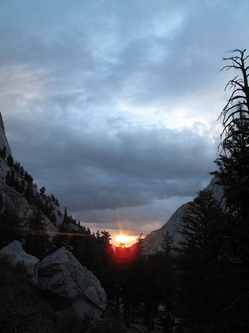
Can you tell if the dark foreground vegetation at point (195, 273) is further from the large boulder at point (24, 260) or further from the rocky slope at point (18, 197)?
the rocky slope at point (18, 197)

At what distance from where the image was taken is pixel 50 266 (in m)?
21.6

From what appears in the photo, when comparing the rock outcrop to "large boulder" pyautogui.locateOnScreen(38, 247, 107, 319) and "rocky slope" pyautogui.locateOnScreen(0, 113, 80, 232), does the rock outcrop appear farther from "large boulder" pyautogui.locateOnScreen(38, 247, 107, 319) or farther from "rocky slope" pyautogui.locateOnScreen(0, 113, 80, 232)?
"rocky slope" pyautogui.locateOnScreen(0, 113, 80, 232)

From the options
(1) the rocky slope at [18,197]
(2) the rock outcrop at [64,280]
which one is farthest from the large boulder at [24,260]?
(1) the rocky slope at [18,197]

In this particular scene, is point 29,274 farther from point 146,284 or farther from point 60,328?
point 146,284

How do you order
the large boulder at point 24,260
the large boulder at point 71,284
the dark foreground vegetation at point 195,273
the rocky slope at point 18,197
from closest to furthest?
the dark foreground vegetation at point 195,273
the large boulder at point 24,260
the large boulder at point 71,284
the rocky slope at point 18,197

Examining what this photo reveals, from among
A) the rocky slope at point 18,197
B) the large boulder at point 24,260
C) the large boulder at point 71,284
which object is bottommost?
the large boulder at point 71,284

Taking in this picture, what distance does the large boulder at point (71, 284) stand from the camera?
66.6 ft

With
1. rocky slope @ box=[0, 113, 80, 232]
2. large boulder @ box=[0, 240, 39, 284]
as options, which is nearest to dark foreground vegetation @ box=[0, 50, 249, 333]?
large boulder @ box=[0, 240, 39, 284]

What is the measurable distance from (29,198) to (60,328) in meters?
70.2

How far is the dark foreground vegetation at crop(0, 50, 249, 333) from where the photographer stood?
28.8 feet

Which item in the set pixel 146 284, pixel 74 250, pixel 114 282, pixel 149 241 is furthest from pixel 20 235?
→ pixel 149 241

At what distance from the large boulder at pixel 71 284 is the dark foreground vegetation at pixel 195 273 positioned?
1159 mm

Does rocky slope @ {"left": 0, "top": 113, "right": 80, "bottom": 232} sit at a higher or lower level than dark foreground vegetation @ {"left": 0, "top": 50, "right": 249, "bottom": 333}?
higher

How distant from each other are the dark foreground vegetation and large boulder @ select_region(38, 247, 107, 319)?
1159 mm
